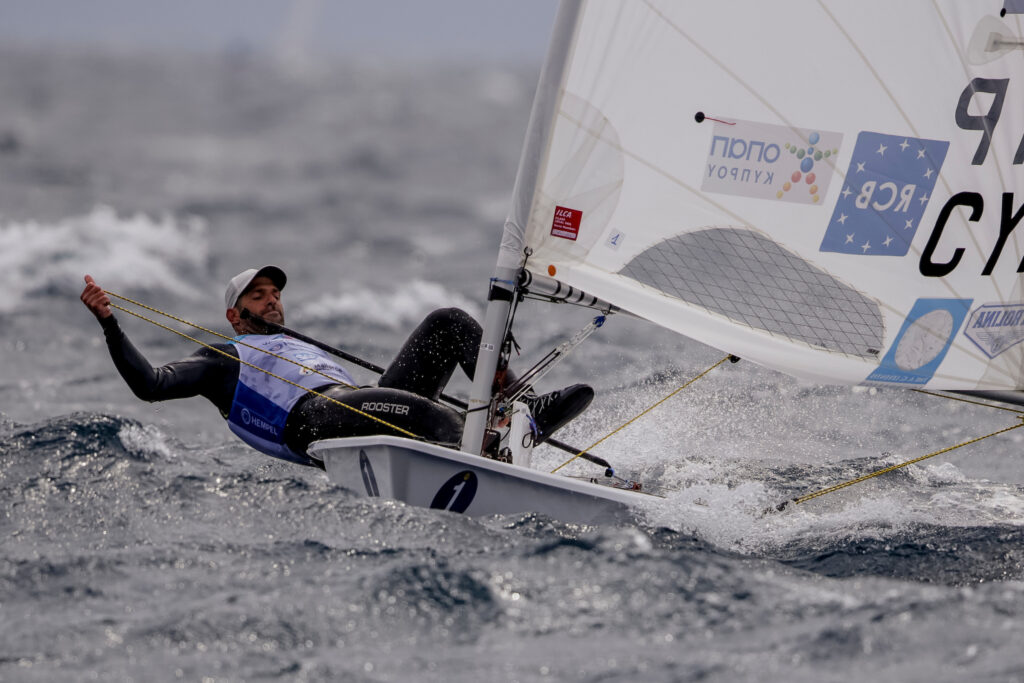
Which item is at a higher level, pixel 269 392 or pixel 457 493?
pixel 269 392

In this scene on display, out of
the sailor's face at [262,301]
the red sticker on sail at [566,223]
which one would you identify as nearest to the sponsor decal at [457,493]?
the red sticker on sail at [566,223]

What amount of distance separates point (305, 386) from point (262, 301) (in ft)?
1.59

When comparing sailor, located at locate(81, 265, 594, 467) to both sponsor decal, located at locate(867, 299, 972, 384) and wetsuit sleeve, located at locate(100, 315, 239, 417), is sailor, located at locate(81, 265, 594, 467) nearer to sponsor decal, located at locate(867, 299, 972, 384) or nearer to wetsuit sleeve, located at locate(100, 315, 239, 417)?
wetsuit sleeve, located at locate(100, 315, 239, 417)

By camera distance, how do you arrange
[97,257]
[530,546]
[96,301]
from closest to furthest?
[530,546]
[96,301]
[97,257]

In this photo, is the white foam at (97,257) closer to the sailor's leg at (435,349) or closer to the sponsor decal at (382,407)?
the sailor's leg at (435,349)

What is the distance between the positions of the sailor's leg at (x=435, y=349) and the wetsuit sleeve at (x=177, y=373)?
562 mm

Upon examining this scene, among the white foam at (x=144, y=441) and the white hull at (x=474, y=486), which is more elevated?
the white hull at (x=474, y=486)

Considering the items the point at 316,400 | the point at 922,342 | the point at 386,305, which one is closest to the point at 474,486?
the point at 316,400

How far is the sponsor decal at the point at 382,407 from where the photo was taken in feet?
12.3

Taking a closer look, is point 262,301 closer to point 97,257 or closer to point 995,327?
point 995,327

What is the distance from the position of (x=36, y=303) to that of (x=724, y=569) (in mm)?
6363

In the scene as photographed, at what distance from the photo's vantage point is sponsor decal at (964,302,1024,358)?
143 inches

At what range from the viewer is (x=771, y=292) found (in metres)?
3.55

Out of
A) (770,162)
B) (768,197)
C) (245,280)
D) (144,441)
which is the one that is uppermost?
(770,162)
